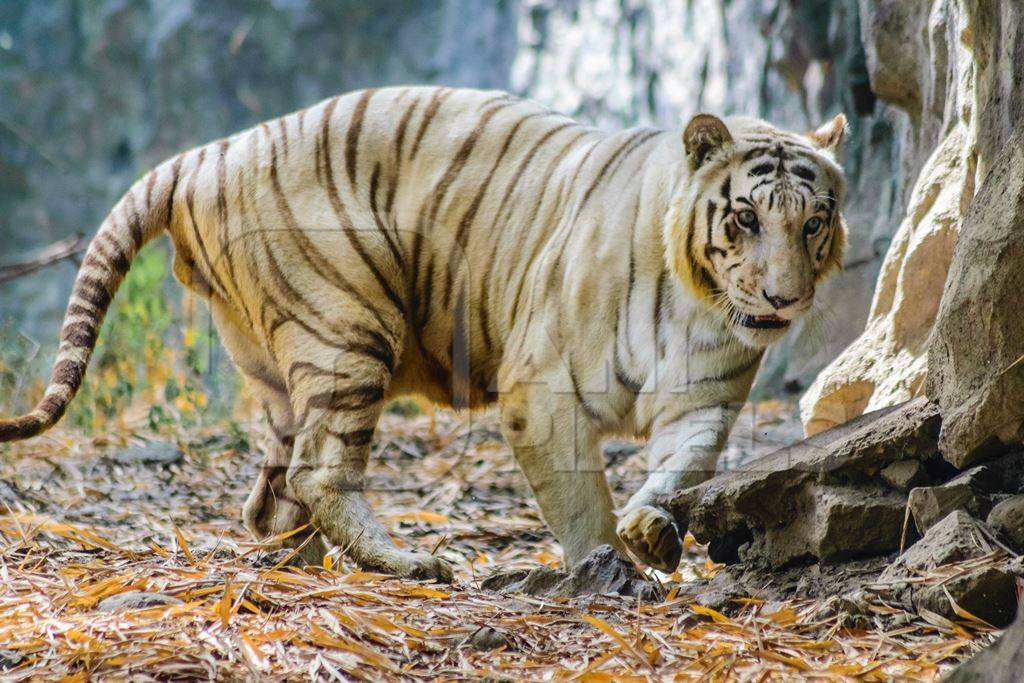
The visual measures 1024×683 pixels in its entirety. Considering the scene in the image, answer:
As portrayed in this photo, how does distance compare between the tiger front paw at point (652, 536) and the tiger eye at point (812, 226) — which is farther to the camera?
the tiger eye at point (812, 226)

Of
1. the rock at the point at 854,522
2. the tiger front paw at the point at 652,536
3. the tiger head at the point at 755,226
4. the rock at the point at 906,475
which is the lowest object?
the tiger front paw at the point at 652,536

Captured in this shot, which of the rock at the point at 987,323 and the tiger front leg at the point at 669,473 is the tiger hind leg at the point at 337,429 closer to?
the tiger front leg at the point at 669,473

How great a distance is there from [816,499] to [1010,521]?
0.51 metres

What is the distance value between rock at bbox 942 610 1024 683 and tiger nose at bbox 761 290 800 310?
1727mm

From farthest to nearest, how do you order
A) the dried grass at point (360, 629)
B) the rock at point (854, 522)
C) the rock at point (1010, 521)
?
the rock at point (854, 522) → the rock at point (1010, 521) → the dried grass at point (360, 629)

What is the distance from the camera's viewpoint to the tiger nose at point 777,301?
132 inches

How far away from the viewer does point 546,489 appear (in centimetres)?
362

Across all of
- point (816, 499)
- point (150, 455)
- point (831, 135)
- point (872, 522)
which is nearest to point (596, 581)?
point (816, 499)

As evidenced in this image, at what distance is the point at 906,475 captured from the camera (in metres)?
2.71

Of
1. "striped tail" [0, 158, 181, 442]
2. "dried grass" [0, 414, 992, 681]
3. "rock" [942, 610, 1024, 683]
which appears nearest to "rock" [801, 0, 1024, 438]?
"dried grass" [0, 414, 992, 681]

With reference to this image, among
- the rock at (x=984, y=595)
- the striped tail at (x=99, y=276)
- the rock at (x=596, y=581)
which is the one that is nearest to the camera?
the rock at (x=984, y=595)

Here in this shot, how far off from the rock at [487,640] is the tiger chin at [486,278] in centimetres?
68

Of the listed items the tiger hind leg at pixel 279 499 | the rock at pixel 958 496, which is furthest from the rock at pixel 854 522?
the tiger hind leg at pixel 279 499

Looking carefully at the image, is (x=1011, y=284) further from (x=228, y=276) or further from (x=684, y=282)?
(x=228, y=276)
